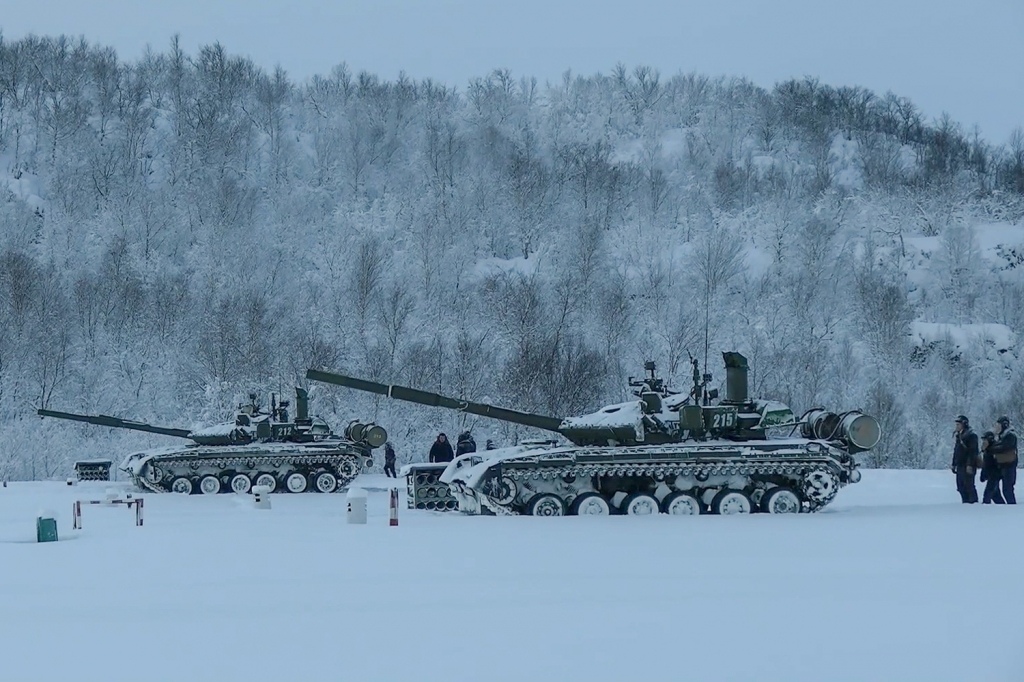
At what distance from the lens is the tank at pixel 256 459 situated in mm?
25922

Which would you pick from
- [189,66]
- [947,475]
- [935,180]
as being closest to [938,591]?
[947,475]

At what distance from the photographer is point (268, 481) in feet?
85.8

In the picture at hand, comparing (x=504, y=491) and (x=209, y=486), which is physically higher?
(x=504, y=491)

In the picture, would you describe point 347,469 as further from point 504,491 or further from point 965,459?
point 965,459

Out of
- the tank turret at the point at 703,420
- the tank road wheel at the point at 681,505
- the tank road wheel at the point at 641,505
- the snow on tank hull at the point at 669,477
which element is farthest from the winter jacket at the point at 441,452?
the tank road wheel at the point at 681,505

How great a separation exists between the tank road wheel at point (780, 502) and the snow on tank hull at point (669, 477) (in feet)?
0.05

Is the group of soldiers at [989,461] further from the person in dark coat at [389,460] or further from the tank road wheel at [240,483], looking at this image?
the person in dark coat at [389,460]

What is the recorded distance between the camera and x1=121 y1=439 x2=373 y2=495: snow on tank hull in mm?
25891

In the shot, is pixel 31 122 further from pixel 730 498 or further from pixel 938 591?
pixel 938 591

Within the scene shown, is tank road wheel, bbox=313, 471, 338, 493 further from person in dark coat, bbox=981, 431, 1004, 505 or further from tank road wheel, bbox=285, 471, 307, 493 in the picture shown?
person in dark coat, bbox=981, 431, 1004, 505

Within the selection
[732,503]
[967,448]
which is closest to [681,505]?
[732,503]

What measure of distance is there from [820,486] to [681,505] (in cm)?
206

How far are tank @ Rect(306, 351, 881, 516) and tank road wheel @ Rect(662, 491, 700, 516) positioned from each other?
0.6 inches

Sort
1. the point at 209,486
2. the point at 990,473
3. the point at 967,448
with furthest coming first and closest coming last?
the point at 209,486
the point at 990,473
the point at 967,448
